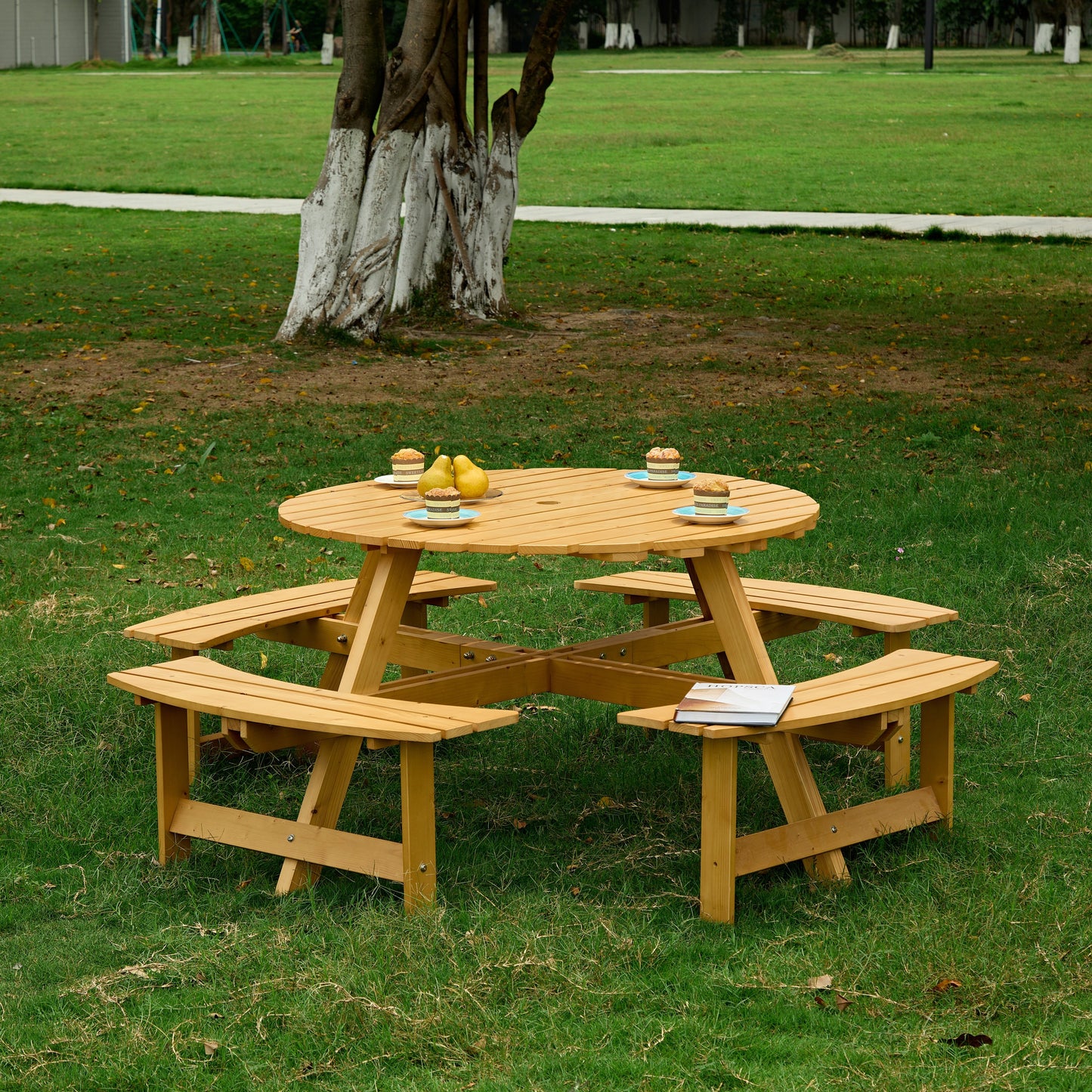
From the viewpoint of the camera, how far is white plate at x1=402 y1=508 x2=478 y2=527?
4.44 meters

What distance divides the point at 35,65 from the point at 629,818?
51238 millimetres

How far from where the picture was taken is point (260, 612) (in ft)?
17.2

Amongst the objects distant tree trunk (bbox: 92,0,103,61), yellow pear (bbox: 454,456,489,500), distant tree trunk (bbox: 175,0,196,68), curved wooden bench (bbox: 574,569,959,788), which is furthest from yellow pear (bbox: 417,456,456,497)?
distant tree trunk (bbox: 92,0,103,61)

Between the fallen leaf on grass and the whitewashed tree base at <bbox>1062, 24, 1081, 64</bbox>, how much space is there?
153 feet

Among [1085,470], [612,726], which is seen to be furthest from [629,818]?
[1085,470]

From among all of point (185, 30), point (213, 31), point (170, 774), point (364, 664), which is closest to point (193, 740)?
point (170, 774)

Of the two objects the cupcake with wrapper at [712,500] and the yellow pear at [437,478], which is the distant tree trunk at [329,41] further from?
the cupcake with wrapper at [712,500]

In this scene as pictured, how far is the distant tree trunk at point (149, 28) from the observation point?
54.9m

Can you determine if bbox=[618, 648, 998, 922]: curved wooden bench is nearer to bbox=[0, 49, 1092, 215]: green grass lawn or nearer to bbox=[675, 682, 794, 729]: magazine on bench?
bbox=[675, 682, 794, 729]: magazine on bench

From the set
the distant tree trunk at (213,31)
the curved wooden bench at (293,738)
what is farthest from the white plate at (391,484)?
the distant tree trunk at (213,31)

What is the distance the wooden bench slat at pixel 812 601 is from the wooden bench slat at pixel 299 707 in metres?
1.48

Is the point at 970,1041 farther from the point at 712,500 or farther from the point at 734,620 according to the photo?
the point at 712,500

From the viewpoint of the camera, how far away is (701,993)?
3514 mm

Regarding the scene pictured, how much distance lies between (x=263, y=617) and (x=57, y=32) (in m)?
51.6
